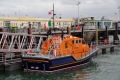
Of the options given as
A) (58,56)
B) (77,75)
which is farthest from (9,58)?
(77,75)

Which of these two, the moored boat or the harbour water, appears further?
the moored boat

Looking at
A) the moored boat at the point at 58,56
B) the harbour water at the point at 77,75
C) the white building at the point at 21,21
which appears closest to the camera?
the harbour water at the point at 77,75

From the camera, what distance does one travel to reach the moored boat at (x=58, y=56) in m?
24.9

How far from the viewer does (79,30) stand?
49.4m

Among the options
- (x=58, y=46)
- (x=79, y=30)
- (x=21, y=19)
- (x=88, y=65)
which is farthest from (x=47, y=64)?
(x=21, y=19)

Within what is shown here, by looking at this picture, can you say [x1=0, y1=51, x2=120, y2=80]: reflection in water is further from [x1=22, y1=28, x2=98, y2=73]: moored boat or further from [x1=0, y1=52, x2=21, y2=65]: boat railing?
[x1=0, y1=52, x2=21, y2=65]: boat railing

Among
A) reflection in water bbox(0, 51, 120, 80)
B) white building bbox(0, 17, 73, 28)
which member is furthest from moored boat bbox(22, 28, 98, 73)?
white building bbox(0, 17, 73, 28)

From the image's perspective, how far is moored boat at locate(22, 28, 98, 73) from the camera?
979 inches

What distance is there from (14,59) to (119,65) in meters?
12.4

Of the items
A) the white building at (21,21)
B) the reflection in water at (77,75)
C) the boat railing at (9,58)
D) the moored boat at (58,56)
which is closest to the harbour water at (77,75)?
the reflection in water at (77,75)

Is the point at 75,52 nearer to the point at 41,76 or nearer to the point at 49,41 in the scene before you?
the point at 49,41

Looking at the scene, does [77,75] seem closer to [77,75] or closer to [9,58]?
[77,75]

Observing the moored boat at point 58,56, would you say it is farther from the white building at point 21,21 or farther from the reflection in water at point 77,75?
the white building at point 21,21

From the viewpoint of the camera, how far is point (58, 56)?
84.6 ft
